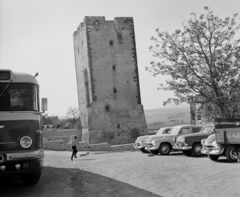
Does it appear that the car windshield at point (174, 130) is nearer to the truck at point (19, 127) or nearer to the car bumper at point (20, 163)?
the truck at point (19, 127)

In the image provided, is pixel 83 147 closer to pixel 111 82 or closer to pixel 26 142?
pixel 111 82

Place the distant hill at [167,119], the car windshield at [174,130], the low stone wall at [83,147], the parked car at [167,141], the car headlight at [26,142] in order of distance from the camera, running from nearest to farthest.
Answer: the car headlight at [26,142] < the parked car at [167,141] < the car windshield at [174,130] < the low stone wall at [83,147] < the distant hill at [167,119]

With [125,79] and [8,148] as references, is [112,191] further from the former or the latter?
[125,79]

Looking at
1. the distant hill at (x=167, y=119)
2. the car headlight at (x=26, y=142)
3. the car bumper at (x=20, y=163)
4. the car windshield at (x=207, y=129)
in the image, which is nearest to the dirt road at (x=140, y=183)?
the car bumper at (x=20, y=163)

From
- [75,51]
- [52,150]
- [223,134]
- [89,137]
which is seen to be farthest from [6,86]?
[75,51]

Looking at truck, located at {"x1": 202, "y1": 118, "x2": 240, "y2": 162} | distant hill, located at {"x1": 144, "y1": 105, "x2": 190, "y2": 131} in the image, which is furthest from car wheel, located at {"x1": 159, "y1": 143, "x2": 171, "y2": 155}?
distant hill, located at {"x1": 144, "y1": 105, "x2": 190, "y2": 131}

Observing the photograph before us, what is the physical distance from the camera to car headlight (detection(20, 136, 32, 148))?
8148 millimetres

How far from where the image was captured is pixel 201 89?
75.0 feet

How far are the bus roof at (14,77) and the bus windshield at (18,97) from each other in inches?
3.4

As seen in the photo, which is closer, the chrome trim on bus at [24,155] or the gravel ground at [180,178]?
the chrome trim on bus at [24,155]

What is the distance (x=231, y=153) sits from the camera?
44.1ft

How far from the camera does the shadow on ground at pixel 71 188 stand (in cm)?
884

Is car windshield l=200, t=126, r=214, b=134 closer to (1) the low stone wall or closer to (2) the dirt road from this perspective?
(2) the dirt road

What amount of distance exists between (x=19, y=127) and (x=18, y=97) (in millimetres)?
729
